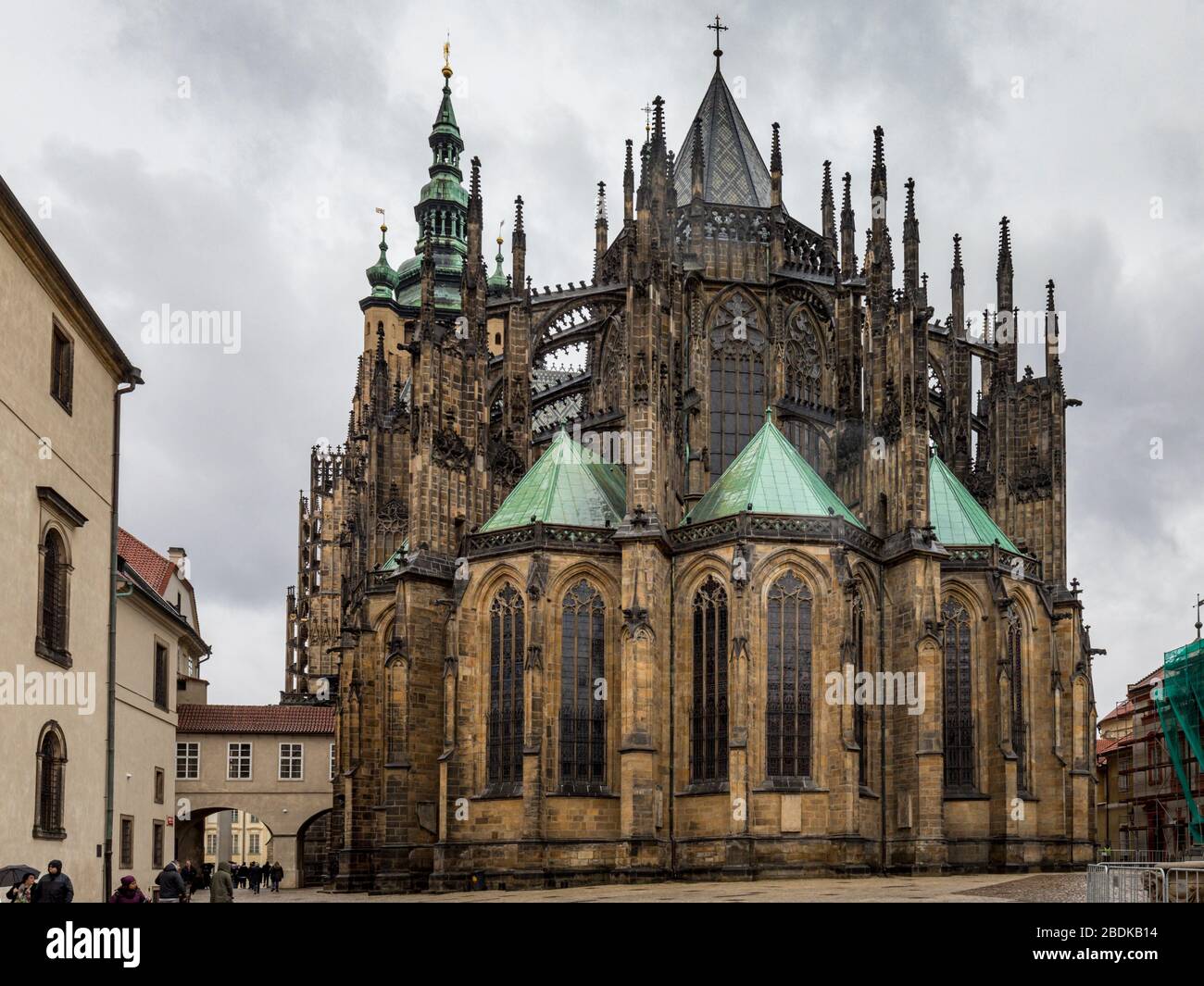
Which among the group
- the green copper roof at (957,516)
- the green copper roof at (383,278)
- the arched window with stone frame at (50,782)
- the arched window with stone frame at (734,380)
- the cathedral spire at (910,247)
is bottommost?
the arched window with stone frame at (50,782)

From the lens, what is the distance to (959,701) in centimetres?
4603

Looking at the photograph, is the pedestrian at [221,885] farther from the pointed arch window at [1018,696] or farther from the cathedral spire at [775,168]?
the cathedral spire at [775,168]

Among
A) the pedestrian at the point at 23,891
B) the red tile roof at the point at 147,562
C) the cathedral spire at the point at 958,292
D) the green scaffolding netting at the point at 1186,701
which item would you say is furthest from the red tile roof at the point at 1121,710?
the pedestrian at the point at 23,891

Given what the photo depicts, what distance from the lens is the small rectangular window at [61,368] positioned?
26156mm

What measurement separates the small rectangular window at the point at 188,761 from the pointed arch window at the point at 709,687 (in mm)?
21040

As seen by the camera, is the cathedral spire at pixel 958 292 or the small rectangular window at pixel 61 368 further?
Answer: the cathedral spire at pixel 958 292

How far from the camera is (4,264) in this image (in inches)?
907

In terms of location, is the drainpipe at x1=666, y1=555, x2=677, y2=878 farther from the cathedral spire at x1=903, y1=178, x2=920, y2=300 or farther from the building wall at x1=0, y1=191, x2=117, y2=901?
the building wall at x1=0, y1=191, x2=117, y2=901

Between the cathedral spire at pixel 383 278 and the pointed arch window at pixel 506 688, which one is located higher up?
the cathedral spire at pixel 383 278

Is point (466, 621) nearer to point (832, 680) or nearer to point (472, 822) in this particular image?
point (472, 822)

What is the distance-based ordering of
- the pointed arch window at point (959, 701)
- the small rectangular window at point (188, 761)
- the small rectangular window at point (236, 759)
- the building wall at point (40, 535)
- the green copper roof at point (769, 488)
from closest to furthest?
the building wall at point (40, 535) < the green copper roof at point (769, 488) < the pointed arch window at point (959, 701) < the small rectangular window at point (188, 761) < the small rectangular window at point (236, 759)

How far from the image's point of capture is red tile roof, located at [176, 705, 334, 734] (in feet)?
177

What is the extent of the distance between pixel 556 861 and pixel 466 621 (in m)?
7.35
